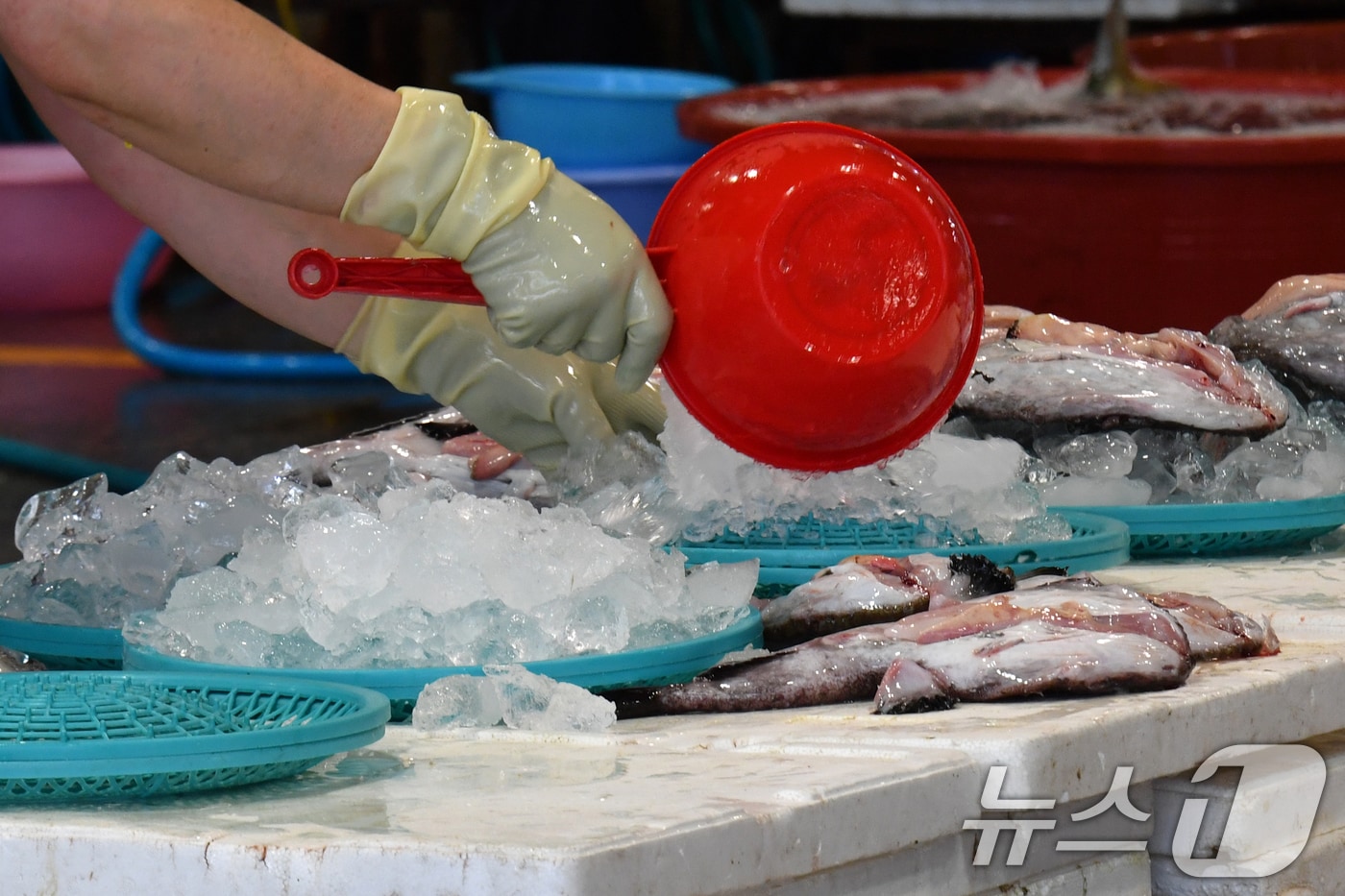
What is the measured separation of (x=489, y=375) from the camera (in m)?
2.61

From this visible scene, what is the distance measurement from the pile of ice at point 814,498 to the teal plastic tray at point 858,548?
1 centimetres

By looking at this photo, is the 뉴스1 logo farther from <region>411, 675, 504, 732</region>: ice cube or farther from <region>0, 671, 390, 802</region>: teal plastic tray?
<region>0, 671, 390, 802</region>: teal plastic tray

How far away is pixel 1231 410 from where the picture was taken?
2.50m

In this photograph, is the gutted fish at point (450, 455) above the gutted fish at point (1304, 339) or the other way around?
the other way around

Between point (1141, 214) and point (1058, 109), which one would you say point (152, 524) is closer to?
point (1141, 214)

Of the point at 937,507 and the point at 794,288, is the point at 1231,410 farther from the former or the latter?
the point at 794,288

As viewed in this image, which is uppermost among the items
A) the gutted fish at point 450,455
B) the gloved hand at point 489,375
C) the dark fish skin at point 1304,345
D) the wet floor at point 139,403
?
the dark fish skin at point 1304,345

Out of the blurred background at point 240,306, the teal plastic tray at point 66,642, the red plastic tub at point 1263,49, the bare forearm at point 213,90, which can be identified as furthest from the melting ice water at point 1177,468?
the red plastic tub at point 1263,49

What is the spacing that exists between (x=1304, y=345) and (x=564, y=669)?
1486mm

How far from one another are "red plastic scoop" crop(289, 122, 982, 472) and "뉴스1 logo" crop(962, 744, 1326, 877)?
0.53m

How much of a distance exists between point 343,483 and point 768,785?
3.70ft

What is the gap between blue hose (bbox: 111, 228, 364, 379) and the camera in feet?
23.5

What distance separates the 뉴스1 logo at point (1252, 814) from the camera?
1.75 metres

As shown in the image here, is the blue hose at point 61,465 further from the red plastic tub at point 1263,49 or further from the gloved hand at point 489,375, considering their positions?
the red plastic tub at point 1263,49
